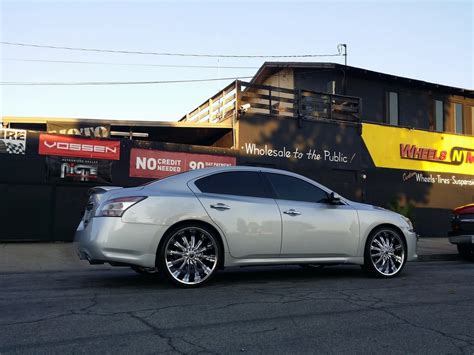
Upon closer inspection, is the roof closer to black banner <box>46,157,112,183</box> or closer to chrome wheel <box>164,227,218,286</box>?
black banner <box>46,157,112,183</box>

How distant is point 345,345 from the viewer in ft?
13.8

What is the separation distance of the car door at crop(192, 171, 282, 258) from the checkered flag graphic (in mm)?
7964

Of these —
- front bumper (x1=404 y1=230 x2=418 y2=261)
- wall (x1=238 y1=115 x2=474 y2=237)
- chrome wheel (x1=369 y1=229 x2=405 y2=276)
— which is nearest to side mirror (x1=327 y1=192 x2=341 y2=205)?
chrome wheel (x1=369 y1=229 x2=405 y2=276)

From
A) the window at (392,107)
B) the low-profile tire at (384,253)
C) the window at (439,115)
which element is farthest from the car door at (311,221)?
the window at (439,115)

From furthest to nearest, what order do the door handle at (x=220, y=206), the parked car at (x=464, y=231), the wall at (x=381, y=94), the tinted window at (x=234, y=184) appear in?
the wall at (x=381, y=94)
the parked car at (x=464, y=231)
the tinted window at (x=234, y=184)
the door handle at (x=220, y=206)

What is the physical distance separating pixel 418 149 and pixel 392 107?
1998 mm

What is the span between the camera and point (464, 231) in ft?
37.2

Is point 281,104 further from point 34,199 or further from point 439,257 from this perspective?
point 34,199

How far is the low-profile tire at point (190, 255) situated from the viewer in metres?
6.46

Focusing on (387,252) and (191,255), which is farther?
(387,252)

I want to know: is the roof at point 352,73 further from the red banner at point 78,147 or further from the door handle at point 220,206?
the door handle at point 220,206

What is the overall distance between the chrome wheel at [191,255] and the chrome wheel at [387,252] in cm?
260

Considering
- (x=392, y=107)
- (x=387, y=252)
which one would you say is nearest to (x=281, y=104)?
(x=392, y=107)

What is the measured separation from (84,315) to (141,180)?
31.1 feet
